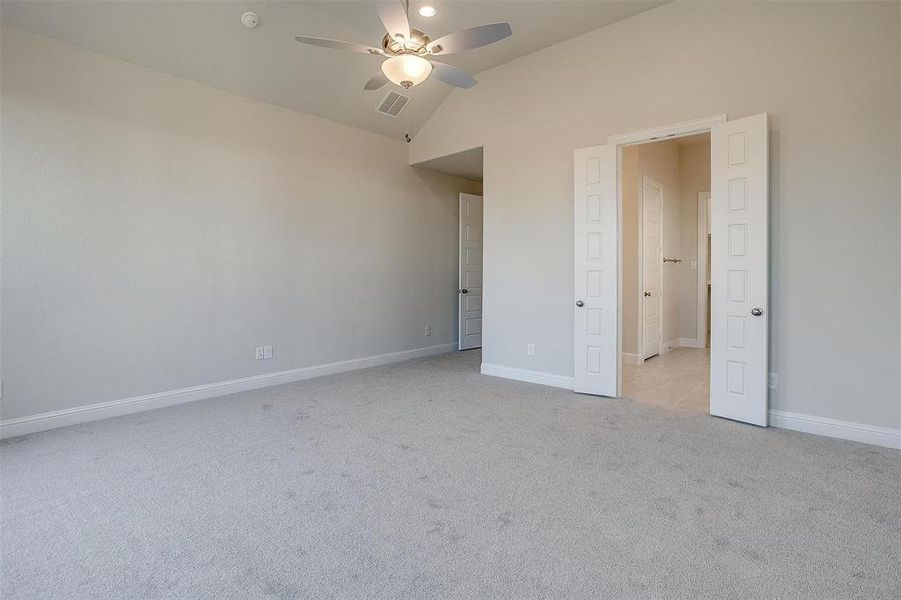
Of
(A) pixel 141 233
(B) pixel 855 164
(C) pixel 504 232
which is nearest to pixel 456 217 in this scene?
(C) pixel 504 232

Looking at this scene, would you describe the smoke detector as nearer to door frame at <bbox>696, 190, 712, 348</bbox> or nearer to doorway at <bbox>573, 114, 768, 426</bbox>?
doorway at <bbox>573, 114, 768, 426</bbox>


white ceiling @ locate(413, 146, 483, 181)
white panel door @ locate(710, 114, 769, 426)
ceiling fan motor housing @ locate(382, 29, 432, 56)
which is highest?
white ceiling @ locate(413, 146, 483, 181)

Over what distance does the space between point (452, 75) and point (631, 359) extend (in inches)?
167

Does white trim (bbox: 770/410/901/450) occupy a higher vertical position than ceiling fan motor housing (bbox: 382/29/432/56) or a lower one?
lower

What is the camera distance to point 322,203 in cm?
504

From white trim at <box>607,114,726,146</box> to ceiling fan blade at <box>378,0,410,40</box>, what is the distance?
2.24 meters

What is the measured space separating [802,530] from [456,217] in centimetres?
546

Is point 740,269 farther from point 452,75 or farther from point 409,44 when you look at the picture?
point 409,44

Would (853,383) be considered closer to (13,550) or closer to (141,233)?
(13,550)

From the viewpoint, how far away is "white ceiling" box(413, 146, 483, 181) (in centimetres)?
543

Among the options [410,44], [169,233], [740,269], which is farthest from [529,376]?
[169,233]

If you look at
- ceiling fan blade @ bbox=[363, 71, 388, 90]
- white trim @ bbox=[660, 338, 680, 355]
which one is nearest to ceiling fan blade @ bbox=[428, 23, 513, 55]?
ceiling fan blade @ bbox=[363, 71, 388, 90]

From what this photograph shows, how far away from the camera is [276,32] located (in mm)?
3855

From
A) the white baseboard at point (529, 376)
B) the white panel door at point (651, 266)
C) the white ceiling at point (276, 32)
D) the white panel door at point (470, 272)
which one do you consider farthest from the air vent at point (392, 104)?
the white panel door at point (651, 266)
